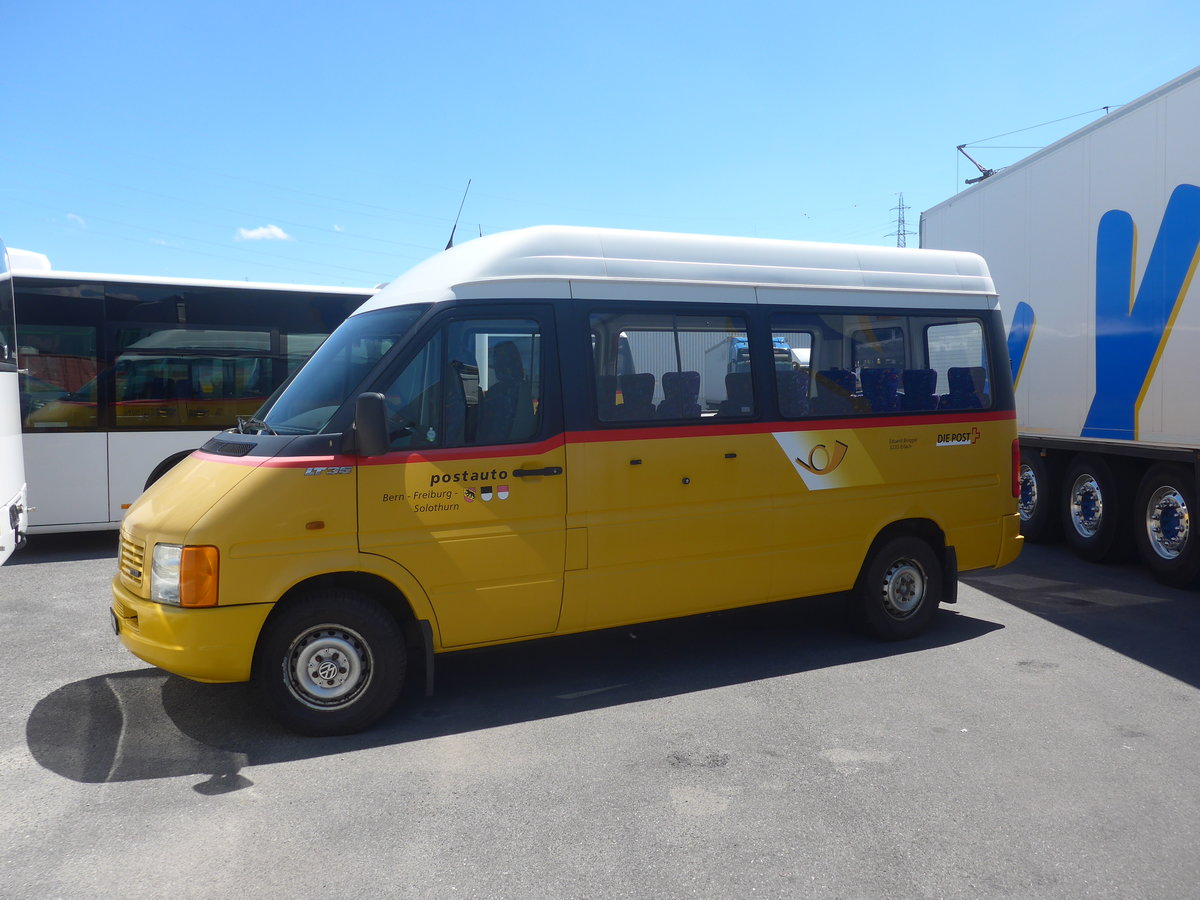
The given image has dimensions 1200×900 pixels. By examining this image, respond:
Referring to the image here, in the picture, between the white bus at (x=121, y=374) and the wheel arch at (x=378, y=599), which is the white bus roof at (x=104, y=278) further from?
the wheel arch at (x=378, y=599)

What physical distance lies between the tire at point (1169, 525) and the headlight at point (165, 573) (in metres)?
7.92

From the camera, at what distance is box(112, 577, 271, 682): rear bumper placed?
466 cm

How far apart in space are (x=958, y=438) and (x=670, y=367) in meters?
2.45

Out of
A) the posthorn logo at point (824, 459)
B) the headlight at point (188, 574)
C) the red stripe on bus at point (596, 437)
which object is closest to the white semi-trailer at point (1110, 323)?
the red stripe on bus at point (596, 437)

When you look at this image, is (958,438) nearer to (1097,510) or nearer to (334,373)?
(1097,510)

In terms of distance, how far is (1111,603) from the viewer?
8.08 metres

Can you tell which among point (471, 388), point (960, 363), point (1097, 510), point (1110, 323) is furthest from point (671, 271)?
point (1097, 510)

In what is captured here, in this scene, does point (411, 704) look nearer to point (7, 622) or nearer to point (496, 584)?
point (496, 584)

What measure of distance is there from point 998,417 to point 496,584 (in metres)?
4.10

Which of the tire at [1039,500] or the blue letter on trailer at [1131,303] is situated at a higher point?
the blue letter on trailer at [1131,303]

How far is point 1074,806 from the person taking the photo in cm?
412

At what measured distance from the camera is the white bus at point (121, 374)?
32.3ft

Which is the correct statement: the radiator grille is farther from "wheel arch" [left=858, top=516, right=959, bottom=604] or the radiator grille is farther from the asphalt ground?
"wheel arch" [left=858, top=516, right=959, bottom=604]

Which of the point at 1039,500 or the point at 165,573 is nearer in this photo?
the point at 165,573
